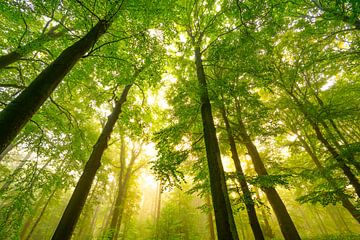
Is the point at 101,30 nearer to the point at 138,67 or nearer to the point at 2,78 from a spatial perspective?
the point at 138,67

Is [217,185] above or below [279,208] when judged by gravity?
below

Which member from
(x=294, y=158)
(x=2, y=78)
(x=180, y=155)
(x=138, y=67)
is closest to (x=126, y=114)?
(x=138, y=67)

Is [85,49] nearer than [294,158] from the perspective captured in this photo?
Yes

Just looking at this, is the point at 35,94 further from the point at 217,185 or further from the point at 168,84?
the point at 168,84

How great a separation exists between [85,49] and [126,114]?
399 centimetres

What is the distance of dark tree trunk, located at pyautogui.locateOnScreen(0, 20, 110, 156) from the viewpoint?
8.38ft

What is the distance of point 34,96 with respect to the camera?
300 centimetres

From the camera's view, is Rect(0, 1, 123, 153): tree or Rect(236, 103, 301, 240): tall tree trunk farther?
Rect(236, 103, 301, 240): tall tree trunk

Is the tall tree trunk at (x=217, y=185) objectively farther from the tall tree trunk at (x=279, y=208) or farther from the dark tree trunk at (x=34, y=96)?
the dark tree trunk at (x=34, y=96)

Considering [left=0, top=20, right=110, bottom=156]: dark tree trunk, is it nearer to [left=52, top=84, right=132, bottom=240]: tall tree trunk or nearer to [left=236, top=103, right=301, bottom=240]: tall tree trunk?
[left=52, top=84, right=132, bottom=240]: tall tree trunk

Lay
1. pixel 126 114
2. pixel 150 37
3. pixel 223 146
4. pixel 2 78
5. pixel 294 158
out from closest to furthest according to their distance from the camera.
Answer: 1. pixel 150 37
2. pixel 126 114
3. pixel 2 78
4. pixel 223 146
5. pixel 294 158

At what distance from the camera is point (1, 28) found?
778 centimetres

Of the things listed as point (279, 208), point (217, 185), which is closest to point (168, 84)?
point (217, 185)

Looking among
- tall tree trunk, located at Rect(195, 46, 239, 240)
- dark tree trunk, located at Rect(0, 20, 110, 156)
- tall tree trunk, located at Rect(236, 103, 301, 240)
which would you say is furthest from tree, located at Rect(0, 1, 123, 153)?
tall tree trunk, located at Rect(236, 103, 301, 240)
